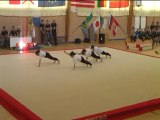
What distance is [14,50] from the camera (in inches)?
332

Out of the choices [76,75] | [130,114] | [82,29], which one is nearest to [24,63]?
[76,75]

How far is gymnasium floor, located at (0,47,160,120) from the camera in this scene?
3744 millimetres

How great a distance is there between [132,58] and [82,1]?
14.3ft

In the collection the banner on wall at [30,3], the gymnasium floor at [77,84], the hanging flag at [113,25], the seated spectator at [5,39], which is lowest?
the gymnasium floor at [77,84]

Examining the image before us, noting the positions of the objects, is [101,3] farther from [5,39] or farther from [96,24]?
[5,39]

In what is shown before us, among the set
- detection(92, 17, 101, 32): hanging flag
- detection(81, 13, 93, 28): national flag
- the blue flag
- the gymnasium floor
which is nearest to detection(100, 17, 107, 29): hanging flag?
detection(92, 17, 101, 32): hanging flag

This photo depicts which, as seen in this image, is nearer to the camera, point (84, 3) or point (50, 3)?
point (50, 3)

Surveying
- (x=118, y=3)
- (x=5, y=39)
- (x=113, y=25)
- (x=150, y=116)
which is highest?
(x=118, y=3)

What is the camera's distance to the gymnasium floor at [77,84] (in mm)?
3744

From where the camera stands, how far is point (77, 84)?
4.73 metres

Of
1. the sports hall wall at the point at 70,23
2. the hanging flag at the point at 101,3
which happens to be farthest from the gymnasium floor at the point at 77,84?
the hanging flag at the point at 101,3

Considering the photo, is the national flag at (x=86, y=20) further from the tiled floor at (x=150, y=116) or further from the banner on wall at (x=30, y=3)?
the tiled floor at (x=150, y=116)

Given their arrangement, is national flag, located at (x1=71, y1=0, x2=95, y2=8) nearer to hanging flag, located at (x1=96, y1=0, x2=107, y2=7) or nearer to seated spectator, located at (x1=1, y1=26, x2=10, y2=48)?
hanging flag, located at (x1=96, y1=0, x2=107, y2=7)

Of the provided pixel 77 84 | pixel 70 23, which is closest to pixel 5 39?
pixel 70 23
